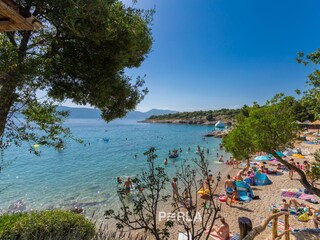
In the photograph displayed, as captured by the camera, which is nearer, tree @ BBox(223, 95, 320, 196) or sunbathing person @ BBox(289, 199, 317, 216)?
tree @ BBox(223, 95, 320, 196)

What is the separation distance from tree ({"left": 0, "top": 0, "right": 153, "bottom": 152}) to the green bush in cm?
226

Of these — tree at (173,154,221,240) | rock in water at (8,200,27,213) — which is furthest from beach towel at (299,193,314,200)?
rock in water at (8,200,27,213)

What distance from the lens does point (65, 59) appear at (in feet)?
13.9

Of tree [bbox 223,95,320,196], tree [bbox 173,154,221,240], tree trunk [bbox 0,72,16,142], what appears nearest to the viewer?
tree [bbox 173,154,221,240]

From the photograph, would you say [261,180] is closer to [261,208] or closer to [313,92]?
[261,208]

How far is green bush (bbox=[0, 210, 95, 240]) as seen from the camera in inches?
184

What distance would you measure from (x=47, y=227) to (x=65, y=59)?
427cm

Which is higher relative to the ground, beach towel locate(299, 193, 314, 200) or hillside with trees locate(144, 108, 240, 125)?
hillside with trees locate(144, 108, 240, 125)

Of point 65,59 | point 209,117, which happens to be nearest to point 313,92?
point 65,59

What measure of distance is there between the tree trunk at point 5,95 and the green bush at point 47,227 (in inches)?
104

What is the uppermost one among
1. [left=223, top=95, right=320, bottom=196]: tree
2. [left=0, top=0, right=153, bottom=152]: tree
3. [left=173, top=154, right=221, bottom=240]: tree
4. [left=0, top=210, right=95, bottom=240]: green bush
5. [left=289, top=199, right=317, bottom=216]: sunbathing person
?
[left=0, top=0, right=153, bottom=152]: tree

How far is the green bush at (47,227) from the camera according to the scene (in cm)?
466

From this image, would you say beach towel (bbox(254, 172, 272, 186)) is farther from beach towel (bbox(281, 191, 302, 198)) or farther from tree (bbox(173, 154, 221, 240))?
tree (bbox(173, 154, 221, 240))

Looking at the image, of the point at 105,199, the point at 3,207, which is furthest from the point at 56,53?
the point at 3,207
